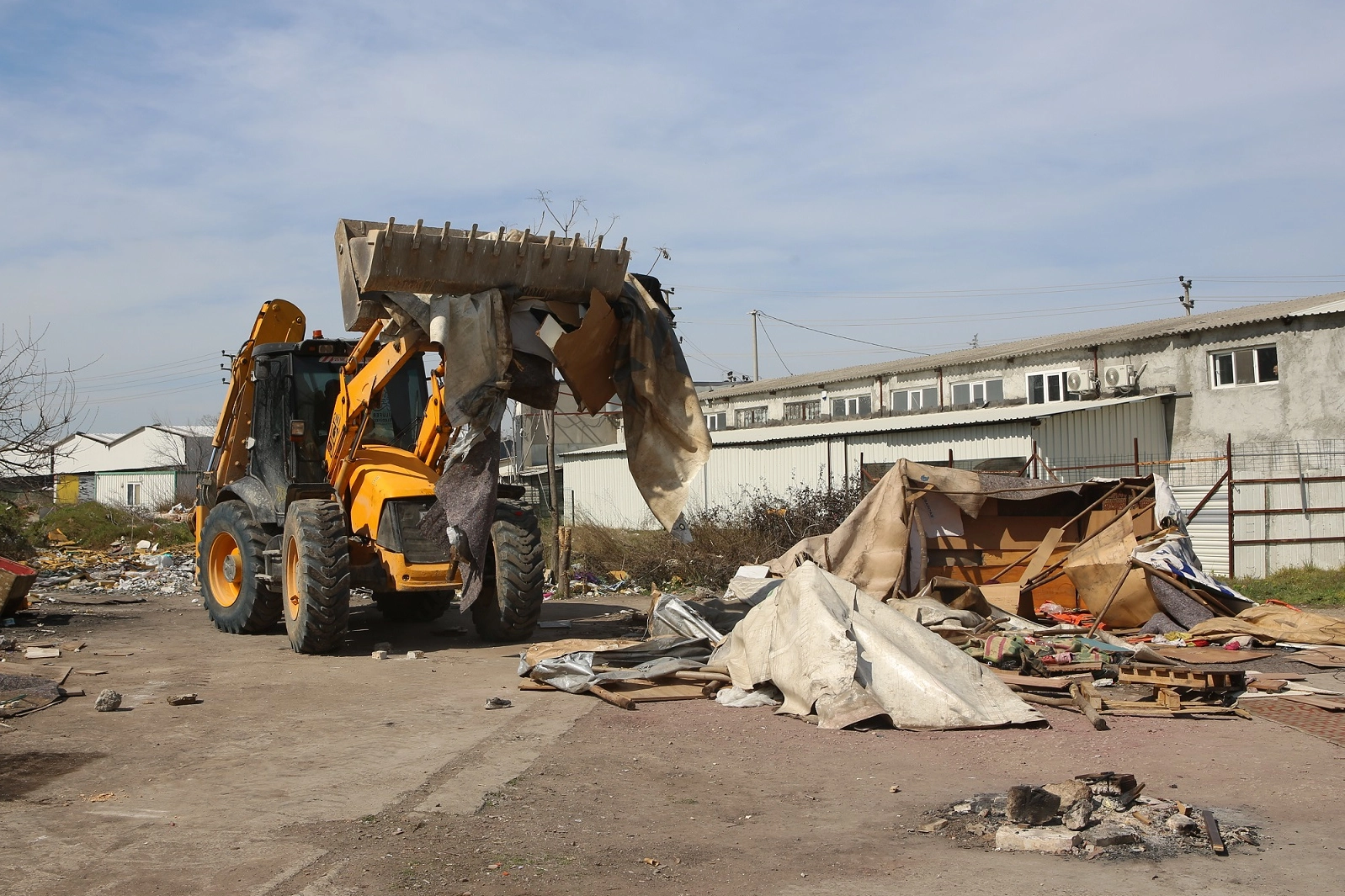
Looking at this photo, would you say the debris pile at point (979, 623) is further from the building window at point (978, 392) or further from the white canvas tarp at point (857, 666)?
the building window at point (978, 392)

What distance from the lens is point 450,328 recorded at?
954 centimetres

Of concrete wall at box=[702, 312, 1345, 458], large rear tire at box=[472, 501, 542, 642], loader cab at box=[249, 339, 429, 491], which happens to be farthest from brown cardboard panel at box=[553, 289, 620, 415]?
concrete wall at box=[702, 312, 1345, 458]

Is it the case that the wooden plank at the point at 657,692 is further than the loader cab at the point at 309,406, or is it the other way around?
the loader cab at the point at 309,406

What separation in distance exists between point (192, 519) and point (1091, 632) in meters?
11.1

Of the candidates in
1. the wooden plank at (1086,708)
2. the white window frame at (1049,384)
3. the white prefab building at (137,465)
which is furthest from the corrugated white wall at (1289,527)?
the white prefab building at (137,465)

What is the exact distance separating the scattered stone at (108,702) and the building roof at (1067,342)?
69.0 ft

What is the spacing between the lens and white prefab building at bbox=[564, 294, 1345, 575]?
1862 centimetres

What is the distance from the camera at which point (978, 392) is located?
2911 centimetres


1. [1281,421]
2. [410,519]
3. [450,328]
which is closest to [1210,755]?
[450,328]

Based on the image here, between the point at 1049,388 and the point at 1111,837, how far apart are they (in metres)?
23.3

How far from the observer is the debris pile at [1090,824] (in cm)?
494

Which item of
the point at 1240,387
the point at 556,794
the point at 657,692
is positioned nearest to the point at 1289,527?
the point at 1240,387

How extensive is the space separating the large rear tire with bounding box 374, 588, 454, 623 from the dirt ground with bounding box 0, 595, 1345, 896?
4.06 meters

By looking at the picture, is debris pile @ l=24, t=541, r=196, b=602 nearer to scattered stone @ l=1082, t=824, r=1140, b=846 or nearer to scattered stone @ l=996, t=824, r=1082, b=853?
scattered stone @ l=996, t=824, r=1082, b=853
